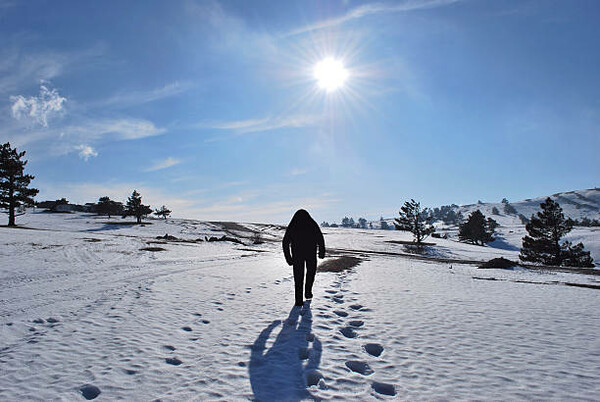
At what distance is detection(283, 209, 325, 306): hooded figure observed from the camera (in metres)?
8.36

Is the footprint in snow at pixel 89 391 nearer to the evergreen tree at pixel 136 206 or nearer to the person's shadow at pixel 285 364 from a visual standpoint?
the person's shadow at pixel 285 364

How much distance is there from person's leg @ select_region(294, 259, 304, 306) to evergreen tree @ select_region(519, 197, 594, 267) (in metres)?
40.6

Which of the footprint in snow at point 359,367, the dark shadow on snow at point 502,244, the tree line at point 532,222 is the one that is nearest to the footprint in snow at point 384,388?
the footprint in snow at point 359,367

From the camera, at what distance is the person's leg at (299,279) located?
7.97 metres

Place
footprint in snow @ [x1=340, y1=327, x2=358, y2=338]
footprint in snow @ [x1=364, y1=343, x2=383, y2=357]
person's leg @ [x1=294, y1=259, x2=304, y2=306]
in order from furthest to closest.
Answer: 1. person's leg @ [x1=294, y1=259, x2=304, y2=306]
2. footprint in snow @ [x1=340, y1=327, x2=358, y2=338]
3. footprint in snow @ [x1=364, y1=343, x2=383, y2=357]

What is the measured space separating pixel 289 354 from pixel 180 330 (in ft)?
8.15

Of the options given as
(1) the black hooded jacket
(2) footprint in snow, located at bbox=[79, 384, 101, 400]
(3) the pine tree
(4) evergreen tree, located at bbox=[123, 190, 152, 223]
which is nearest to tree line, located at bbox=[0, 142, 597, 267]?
(3) the pine tree

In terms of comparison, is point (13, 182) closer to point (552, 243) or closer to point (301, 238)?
point (301, 238)

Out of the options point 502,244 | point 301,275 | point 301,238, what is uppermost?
point 301,238

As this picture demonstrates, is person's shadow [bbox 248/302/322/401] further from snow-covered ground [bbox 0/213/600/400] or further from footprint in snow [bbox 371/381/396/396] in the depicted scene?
footprint in snow [bbox 371/381/396/396]

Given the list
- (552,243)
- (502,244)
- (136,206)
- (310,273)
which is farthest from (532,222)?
(136,206)

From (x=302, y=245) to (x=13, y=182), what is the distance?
193 ft

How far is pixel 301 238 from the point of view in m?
8.48

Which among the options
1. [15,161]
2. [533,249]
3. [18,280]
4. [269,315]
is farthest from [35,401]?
[15,161]
